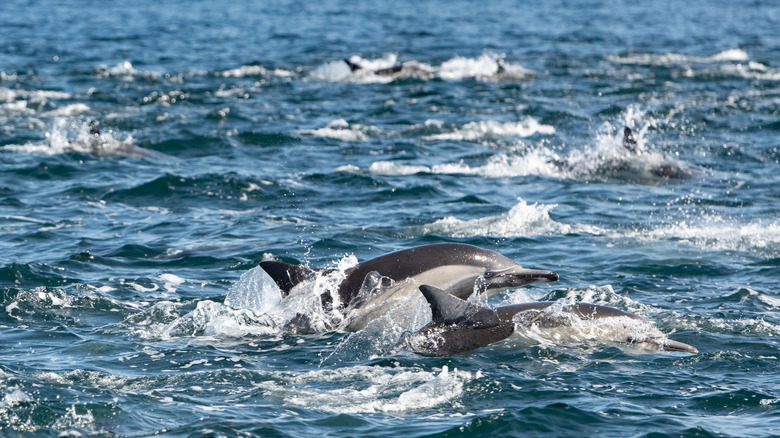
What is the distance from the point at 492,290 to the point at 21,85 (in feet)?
84.3

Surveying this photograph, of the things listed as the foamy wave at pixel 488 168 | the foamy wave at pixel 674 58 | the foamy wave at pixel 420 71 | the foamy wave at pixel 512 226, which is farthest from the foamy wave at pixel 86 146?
the foamy wave at pixel 674 58

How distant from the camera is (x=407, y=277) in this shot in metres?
11.8

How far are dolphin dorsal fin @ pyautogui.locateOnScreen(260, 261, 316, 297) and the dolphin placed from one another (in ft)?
5.38

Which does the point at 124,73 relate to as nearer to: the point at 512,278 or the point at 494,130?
the point at 494,130

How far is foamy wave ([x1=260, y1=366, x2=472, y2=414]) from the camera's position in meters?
9.70

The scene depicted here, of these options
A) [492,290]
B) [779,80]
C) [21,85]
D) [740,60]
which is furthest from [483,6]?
[492,290]

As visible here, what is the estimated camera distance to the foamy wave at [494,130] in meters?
27.0

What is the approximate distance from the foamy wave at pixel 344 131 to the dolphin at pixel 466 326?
15.6m

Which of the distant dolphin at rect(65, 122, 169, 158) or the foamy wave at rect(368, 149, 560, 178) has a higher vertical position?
the distant dolphin at rect(65, 122, 169, 158)

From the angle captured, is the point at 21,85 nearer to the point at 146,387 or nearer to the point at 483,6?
the point at 146,387

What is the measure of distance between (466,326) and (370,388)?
1450 mm

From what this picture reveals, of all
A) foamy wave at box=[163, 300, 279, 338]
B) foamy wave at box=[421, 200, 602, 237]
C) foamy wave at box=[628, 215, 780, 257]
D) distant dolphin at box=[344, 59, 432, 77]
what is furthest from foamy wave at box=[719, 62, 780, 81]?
foamy wave at box=[163, 300, 279, 338]

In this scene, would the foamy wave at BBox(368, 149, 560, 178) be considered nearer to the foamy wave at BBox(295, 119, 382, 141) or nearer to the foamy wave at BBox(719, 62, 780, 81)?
the foamy wave at BBox(295, 119, 382, 141)

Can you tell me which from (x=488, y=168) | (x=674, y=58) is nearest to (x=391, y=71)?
(x=674, y=58)
